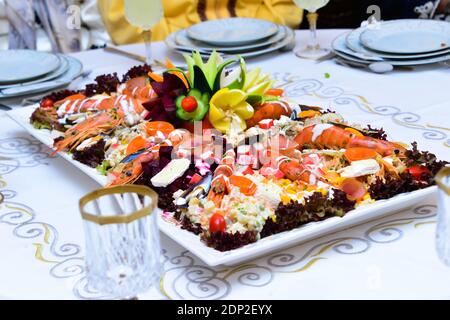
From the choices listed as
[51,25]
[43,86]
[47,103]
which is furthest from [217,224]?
[51,25]

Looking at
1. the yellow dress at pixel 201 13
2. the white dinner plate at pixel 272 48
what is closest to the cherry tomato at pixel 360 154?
the white dinner plate at pixel 272 48

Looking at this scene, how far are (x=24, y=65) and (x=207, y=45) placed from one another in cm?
56

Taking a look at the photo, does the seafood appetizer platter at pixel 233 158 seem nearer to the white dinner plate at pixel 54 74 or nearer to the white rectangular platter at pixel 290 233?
the white rectangular platter at pixel 290 233

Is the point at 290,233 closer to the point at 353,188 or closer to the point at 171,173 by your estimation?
the point at 353,188

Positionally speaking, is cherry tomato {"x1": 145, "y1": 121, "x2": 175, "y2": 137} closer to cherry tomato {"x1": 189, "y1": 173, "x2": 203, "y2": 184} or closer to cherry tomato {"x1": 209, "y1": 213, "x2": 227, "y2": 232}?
cherry tomato {"x1": 189, "y1": 173, "x2": 203, "y2": 184}

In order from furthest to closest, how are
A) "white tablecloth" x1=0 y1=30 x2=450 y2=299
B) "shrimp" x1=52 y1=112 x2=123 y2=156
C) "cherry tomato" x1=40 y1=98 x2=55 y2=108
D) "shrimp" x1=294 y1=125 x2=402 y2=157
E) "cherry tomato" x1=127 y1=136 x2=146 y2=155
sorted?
"cherry tomato" x1=40 y1=98 x2=55 y2=108 → "shrimp" x1=52 y1=112 x2=123 y2=156 → "cherry tomato" x1=127 y1=136 x2=146 y2=155 → "shrimp" x1=294 y1=125 x2=402 y2=157 → "white tablecloth" x1=0 y1=30 x2=450 y2=299

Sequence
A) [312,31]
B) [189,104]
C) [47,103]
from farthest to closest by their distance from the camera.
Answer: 1. [312,31]
2. [47,103]
3. [189,104]

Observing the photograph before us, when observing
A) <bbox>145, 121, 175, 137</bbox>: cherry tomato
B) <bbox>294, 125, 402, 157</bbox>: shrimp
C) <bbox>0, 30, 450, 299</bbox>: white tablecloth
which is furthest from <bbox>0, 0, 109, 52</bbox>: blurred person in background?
<bbox>294, 125, 402, 157</bbox>: shrimp

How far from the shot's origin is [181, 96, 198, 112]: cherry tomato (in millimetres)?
1323

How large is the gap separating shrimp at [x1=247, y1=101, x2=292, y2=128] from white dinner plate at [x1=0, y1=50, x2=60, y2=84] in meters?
0.80

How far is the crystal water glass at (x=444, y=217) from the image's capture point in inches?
29.0

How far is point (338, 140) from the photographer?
1.21 metres

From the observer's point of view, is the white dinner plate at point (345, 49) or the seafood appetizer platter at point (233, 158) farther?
the white dinner plate at point (345, 49)
